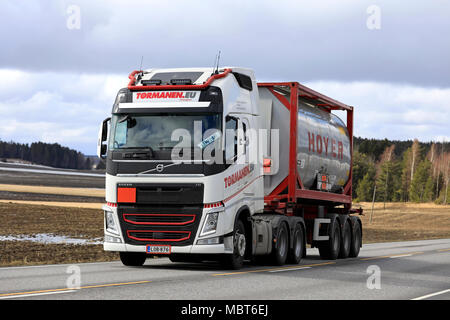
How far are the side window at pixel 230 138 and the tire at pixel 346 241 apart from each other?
8909 millimetres

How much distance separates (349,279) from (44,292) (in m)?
6.62

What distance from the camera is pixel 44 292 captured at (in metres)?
11.4

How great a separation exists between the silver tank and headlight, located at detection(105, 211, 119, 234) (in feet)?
15.7

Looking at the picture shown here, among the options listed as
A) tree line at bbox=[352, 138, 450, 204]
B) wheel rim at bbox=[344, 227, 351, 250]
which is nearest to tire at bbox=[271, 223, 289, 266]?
wheel rim at bbox=[344, 227, 351, 250]

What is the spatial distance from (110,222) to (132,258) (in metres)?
1.45

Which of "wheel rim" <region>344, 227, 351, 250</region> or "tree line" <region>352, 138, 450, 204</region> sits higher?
"tree line" <region>352, 138, 450, 204</region>

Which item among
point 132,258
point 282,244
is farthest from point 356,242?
point 132,258

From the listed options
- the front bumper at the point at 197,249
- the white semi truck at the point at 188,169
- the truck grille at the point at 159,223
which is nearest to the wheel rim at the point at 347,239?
the white semi truck at the point at 188,169

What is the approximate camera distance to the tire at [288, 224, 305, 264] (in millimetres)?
19406

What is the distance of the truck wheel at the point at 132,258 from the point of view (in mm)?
17047

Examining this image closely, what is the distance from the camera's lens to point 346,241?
2427 cm

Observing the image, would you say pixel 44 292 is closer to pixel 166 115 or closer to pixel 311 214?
pixel 166 115

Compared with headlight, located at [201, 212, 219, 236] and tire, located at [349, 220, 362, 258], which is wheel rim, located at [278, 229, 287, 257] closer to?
headlight, located at [201, 212, 219, 236]
